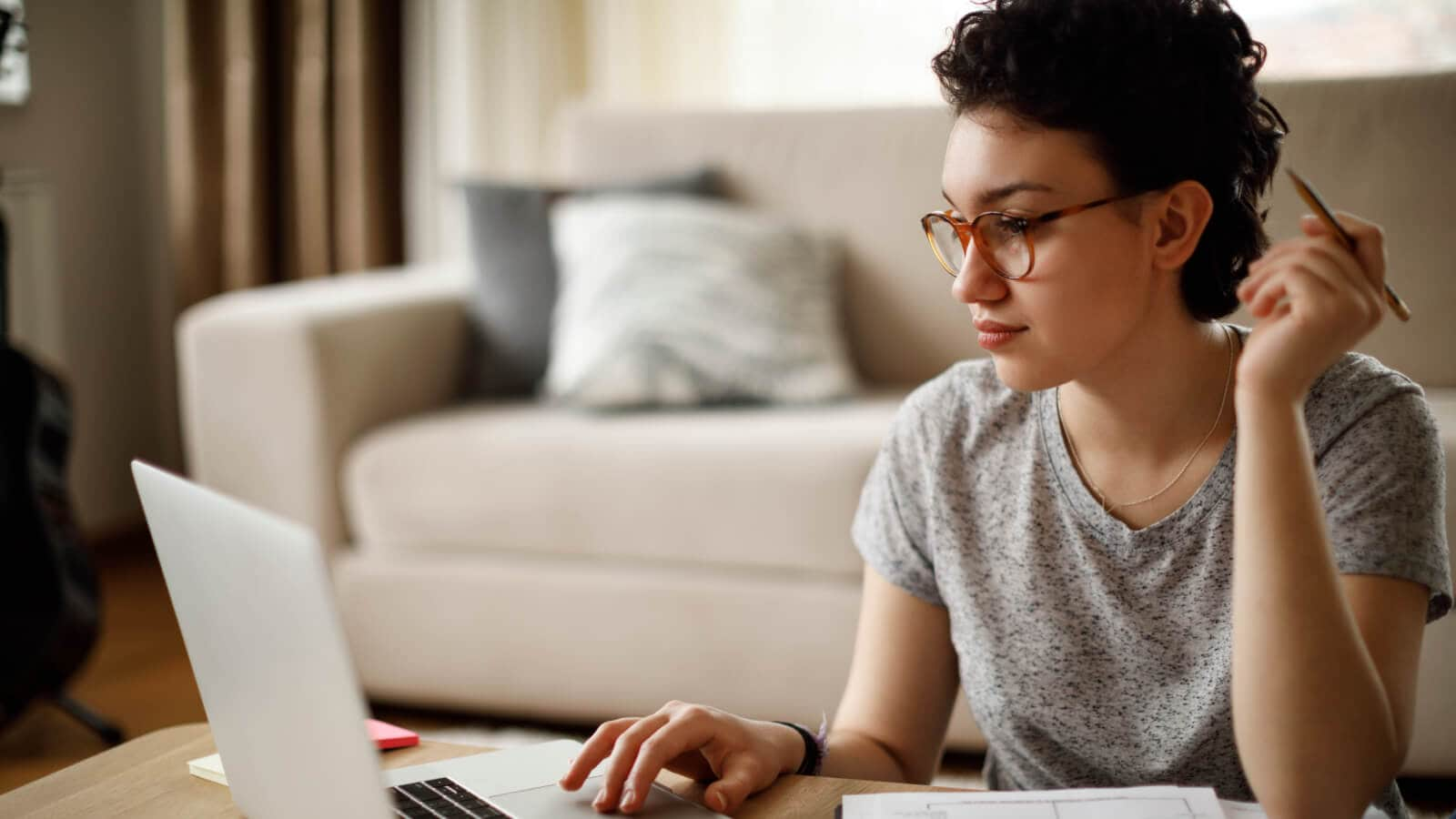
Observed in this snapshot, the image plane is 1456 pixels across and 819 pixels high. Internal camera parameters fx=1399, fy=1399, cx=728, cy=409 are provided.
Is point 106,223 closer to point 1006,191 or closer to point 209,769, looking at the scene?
point 209,769

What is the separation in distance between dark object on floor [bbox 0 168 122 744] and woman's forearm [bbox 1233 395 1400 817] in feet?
5.84

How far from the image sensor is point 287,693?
62 centimetres

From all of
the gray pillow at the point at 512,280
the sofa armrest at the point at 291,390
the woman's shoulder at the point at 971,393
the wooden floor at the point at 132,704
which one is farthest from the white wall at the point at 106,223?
the woman's shoulder at the point at 971,393

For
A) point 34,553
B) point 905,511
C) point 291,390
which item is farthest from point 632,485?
point 905,511

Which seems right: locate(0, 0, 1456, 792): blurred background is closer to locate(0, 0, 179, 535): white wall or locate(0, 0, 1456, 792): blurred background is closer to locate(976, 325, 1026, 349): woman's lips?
locate(0, 0, 179, 535): white wall

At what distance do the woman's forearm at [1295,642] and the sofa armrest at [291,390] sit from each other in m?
1.67

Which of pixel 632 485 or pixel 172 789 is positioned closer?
pixel 172 789

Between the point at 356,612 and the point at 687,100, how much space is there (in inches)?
64.4

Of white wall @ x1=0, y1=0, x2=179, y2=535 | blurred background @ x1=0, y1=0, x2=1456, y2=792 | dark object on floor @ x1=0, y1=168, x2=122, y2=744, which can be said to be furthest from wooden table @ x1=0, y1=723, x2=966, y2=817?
white wall @ x1=0, y1=0, x2=179, y2=535

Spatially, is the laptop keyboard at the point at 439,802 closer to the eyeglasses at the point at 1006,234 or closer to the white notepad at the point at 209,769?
the white notepad at the point at 209,769

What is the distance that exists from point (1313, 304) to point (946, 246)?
34 cm

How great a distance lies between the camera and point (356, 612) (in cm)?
218

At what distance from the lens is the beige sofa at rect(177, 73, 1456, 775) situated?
6.20 feet

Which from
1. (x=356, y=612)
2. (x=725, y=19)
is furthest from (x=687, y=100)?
(x=356, y=612)
